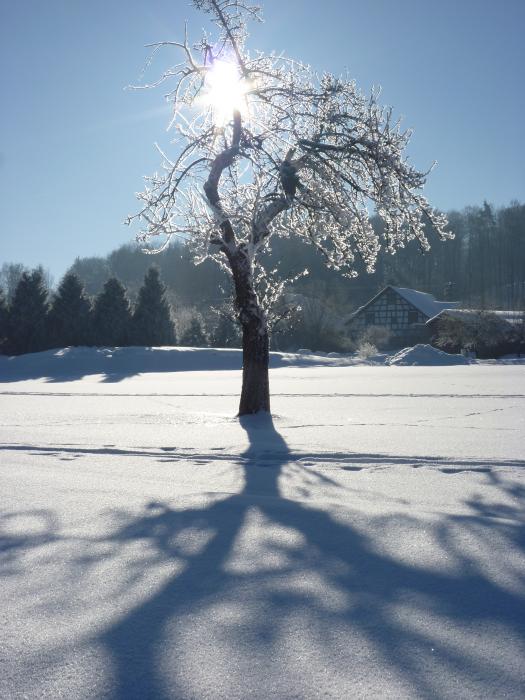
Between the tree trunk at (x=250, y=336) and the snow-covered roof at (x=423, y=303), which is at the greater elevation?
the snow-covered roof at (x=423, y=303)

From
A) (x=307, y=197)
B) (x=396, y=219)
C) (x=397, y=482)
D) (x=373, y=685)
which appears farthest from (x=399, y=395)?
(x=373, y=685)

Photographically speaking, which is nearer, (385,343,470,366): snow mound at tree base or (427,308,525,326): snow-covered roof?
(385,343,470,366): snow mound at tree base

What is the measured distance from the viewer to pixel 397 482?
3998 millimetres

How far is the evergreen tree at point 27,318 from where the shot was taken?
33188 millimetres

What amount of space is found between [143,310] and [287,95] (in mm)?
27656

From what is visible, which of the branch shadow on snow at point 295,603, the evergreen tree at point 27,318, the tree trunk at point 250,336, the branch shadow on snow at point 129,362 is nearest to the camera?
the branch shadow on snow at point 295,603

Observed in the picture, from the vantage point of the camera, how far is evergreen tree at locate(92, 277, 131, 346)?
112ft

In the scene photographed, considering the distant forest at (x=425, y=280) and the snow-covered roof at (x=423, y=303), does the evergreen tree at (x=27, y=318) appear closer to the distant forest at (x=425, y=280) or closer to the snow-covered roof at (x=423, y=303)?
the distant forest at (x=425, y=280)

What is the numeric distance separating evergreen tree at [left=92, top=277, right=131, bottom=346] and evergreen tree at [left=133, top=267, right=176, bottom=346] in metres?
0.91

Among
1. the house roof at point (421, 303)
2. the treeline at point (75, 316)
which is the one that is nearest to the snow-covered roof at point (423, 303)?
the house roof at point (421, 303)

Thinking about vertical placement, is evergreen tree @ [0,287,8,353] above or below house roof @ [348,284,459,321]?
below

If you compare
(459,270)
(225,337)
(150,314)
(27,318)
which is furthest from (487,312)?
(27,318)

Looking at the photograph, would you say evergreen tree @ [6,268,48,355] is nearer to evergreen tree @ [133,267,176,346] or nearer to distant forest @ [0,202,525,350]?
evergreen tree @ [133,267,176,346]

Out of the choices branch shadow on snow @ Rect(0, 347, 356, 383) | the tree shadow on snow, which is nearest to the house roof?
branch shadow on snow @ Rect(0, 347, 356, 383)
